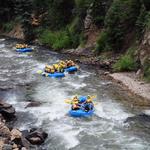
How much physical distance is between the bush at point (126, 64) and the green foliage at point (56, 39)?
10827 millimetres

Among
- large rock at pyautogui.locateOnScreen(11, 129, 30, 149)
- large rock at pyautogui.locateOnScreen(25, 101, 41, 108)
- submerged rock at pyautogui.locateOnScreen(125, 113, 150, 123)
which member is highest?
large rock at pyautogui.locateOnScreen(11, 129, 30, 149)

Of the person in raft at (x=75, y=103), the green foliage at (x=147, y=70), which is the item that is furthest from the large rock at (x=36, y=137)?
the green foliage at (x=147, y=70)

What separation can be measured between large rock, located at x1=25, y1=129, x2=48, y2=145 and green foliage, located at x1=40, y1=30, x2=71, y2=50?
21.4 metres

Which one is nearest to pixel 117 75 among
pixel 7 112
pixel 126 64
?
pixel 126 64

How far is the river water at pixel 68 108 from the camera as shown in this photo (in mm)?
17016

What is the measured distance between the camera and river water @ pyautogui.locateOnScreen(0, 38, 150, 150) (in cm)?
1702

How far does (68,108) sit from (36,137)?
4.54m

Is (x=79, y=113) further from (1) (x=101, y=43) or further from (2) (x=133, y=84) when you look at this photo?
(1) (x=101, y=43)

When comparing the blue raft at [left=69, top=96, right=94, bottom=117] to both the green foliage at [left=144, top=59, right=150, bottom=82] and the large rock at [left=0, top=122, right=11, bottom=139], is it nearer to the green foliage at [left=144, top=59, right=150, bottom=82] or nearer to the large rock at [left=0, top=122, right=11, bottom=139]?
the large rock at [left=0, top=122, right=11, bottom=139]

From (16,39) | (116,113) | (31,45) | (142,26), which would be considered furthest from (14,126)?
(16,39)

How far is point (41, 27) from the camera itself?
45.8 metres

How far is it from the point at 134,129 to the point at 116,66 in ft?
35.6

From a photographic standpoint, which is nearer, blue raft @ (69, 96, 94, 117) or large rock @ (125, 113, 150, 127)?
large rock @ (125, 113, 150, 127)

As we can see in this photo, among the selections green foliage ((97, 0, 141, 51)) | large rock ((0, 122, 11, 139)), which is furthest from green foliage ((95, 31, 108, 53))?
large rock ((0, 122, 11, 139))
